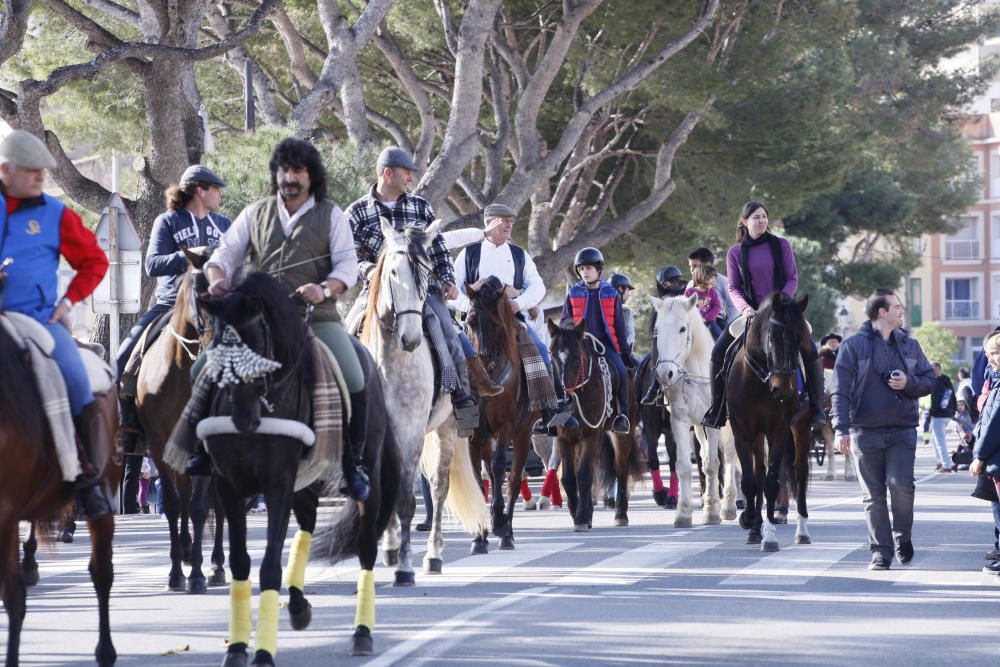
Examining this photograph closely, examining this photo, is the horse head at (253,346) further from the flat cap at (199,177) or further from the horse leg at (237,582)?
the flat cap at (199,177)

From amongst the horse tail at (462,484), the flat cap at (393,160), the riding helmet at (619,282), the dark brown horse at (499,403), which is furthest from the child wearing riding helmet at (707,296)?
the flat cap at (393,160)

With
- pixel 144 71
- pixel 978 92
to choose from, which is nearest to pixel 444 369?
pixel 144 71

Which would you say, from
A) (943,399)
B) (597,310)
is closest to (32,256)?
(597,310)

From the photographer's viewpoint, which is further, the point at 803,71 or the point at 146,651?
the point at 803,71

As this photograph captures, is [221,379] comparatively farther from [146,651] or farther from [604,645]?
[604,645]

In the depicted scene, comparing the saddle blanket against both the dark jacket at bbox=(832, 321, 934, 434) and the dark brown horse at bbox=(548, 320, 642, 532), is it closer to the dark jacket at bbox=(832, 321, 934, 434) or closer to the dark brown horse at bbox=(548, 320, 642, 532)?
the dark jacket at bbox=(832, 321, 934, 434)

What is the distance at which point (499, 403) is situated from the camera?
15.1 metres

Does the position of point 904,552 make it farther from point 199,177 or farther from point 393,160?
point 199,177

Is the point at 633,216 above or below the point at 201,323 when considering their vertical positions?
above

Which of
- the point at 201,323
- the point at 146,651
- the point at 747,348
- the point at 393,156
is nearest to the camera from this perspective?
the point at 146,651

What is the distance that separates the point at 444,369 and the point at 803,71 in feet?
74.0

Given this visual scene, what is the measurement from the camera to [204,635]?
9664mm

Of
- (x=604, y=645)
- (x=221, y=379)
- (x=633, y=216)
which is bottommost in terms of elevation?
(x=604, y=645)

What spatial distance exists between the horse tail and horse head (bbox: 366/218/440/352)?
2.34 meters
